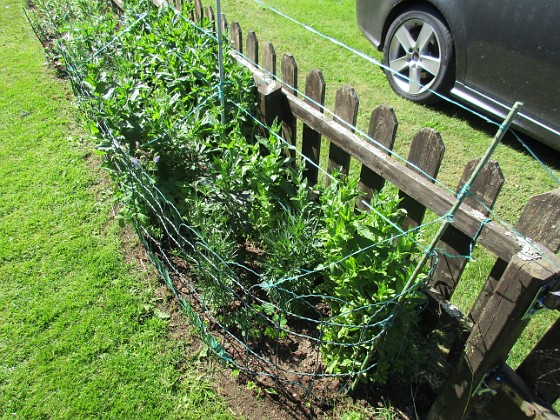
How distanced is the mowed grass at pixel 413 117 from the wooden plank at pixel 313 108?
1089 mm

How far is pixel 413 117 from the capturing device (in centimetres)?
457

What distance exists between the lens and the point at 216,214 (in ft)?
8.68

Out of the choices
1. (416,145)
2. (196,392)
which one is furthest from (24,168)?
(416,145)

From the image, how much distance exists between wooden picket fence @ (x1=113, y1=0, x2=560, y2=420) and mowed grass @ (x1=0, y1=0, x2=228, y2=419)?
4.35 feet

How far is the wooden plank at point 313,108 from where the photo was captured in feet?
8.59

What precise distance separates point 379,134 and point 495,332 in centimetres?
111

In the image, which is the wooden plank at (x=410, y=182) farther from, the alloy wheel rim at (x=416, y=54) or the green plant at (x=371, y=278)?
the alloy wheel rim at (x=416, y=54)

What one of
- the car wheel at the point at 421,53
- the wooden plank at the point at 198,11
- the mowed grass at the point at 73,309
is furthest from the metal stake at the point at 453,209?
the wooden plank at the point at 198,11

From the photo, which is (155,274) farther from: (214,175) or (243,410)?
(243,410)

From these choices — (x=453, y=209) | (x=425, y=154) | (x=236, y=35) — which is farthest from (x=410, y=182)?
(x=236, y=35)

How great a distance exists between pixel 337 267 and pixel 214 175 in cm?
111

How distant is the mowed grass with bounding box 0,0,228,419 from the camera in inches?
97.6

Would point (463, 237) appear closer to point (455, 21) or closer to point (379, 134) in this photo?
point (379, 134)

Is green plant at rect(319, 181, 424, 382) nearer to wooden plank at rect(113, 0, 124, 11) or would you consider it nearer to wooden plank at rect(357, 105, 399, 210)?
wooden plank at rect(357, 105, 399, 210)
